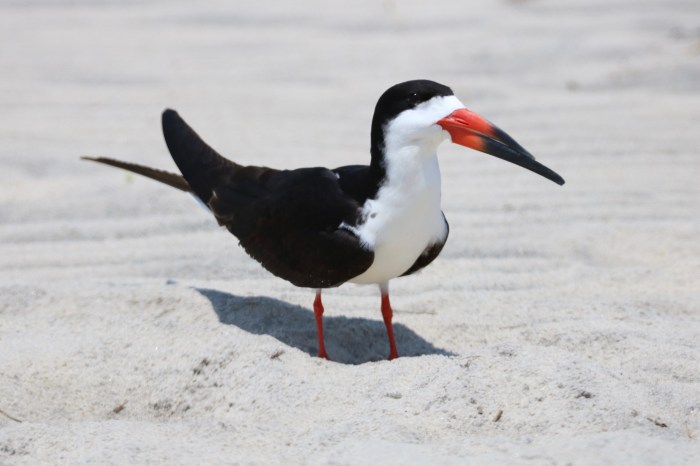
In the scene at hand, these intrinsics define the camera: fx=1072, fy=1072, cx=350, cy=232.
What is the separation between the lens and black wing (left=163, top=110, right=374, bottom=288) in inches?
139

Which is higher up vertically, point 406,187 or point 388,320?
point 406,187

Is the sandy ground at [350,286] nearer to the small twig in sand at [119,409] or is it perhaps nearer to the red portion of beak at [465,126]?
the small twig in sand at [119,409]

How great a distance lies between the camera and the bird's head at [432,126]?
3.40 metres

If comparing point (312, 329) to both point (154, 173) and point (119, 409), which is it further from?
point (154, 173)

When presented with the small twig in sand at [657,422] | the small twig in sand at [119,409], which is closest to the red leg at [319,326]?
the small twig in sand at [119,409]

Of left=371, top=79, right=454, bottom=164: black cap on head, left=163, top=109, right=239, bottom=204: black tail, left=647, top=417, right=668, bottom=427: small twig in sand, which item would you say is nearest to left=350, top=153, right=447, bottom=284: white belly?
left=371, top=79, right=454, bottom=164: black cap on head

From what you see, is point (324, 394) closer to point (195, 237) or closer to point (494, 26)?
point (195, 237)

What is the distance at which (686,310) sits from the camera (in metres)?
4.04

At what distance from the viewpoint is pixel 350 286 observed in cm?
458

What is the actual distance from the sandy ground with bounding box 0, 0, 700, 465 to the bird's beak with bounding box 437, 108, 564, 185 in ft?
1.95

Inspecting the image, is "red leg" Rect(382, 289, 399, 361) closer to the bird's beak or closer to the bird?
the bird

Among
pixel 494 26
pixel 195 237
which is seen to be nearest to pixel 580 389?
pixel 195 237

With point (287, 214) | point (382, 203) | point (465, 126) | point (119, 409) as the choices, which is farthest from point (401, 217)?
point (119, 409)

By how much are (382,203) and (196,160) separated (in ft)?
3.61
